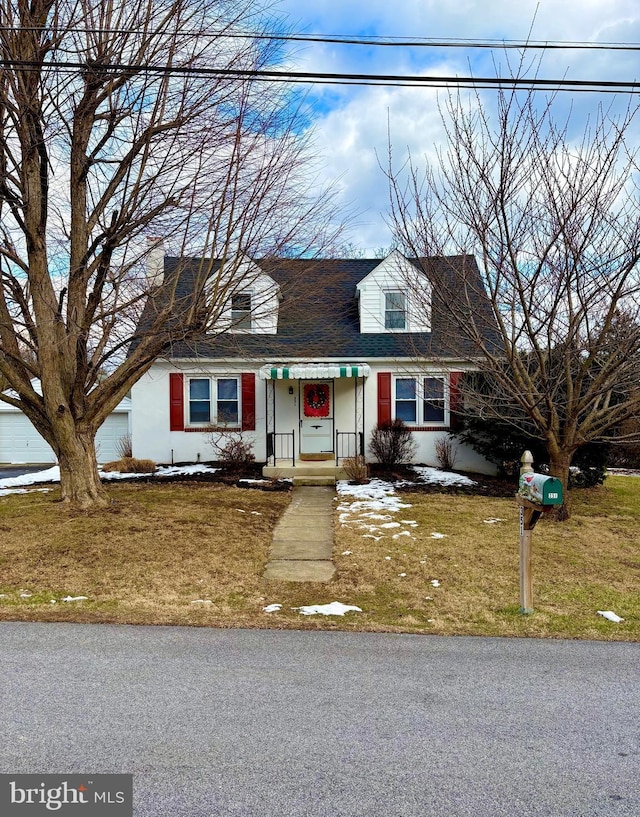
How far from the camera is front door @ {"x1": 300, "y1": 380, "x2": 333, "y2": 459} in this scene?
15625 mm

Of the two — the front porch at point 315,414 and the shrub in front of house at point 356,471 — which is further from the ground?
the front porch at point 315,414

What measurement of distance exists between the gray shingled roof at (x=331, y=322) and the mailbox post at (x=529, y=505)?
3.89m

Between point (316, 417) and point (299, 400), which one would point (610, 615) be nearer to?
point (316, 417)

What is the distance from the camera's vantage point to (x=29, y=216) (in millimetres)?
8422

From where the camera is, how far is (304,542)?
26.5 feet

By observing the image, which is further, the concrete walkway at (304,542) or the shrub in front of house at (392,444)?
the shrub in front of house at (392,444)

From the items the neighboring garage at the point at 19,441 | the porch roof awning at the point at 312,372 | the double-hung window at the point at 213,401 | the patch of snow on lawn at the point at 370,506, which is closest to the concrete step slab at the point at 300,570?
the patch of snow on lawn at the point at 370,506

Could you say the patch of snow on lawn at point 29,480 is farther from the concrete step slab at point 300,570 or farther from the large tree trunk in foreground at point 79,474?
the concrete step slab at point 300,570

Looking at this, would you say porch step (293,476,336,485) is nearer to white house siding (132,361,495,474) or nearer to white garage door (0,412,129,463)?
white house siding (132,361,495,474)

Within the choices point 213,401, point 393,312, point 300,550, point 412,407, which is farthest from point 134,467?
point 300,550

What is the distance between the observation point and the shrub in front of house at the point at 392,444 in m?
14.9

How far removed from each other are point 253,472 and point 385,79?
9.59m

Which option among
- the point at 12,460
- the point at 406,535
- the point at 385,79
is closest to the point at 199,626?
the point at 406,535

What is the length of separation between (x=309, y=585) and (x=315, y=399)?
968 cm
